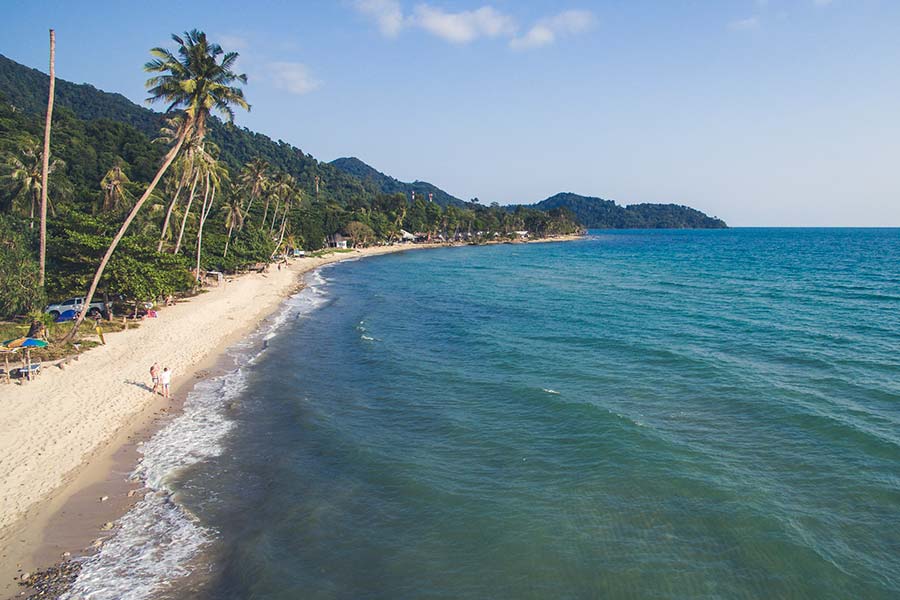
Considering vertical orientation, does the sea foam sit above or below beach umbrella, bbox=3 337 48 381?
below

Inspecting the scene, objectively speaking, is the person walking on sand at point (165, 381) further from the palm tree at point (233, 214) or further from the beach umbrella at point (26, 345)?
the palm tree at point (233, 214)

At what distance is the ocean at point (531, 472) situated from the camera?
36.2 ft

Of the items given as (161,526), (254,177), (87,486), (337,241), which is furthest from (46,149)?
(337,241)

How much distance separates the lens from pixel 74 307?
3152cm

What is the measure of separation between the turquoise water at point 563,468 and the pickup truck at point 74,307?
37.1 feet

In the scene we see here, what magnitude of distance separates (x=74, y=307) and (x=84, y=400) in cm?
1536

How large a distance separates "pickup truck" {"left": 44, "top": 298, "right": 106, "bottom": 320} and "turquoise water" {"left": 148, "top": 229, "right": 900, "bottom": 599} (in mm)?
11294

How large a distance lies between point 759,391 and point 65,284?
112 ft

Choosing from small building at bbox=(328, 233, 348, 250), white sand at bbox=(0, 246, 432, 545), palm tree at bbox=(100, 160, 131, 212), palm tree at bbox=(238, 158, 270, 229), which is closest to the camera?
white sand at bbox=(0, 246, 432, 545)

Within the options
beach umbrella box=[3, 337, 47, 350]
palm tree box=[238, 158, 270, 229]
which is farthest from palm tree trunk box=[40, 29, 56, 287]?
palm tree box=[238, 158, 270, 229]

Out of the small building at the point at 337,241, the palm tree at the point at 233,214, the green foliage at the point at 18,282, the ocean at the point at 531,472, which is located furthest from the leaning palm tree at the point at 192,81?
the small building at the point at 337,241

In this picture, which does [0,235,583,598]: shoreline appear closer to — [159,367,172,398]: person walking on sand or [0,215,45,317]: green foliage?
[159,367,172,398]: person walking on sand

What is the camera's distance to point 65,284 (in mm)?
28234

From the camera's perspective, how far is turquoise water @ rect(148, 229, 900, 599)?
11125 mm
